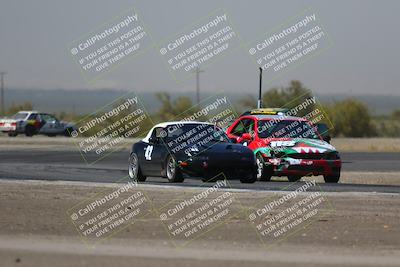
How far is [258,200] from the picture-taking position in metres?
19.3

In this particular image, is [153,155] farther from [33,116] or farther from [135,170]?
[33,116]

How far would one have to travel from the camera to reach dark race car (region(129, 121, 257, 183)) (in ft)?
76.6

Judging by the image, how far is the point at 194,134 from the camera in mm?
24062

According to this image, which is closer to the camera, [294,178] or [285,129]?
[285,129]

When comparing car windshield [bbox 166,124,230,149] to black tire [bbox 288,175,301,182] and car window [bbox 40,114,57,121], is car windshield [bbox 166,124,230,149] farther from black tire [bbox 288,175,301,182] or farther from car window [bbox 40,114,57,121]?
car window [bbox 40,114,57,121]

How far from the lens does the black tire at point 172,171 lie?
2355 cm

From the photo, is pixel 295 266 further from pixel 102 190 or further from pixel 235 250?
pixel 102 190

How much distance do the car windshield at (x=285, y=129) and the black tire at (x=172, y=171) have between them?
9.32 ft

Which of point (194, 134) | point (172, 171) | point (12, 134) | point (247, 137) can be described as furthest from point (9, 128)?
point (172, 171)

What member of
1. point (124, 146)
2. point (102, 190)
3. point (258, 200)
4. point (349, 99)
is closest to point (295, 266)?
point (258, 200)

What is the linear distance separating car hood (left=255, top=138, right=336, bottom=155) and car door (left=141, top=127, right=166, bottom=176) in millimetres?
2445

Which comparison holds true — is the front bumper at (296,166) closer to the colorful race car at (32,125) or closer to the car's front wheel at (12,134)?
the colorful race car at (32,125)

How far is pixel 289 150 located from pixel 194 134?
2371 mm

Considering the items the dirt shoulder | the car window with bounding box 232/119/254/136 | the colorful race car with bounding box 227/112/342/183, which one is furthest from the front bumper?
the dirt shoulder
